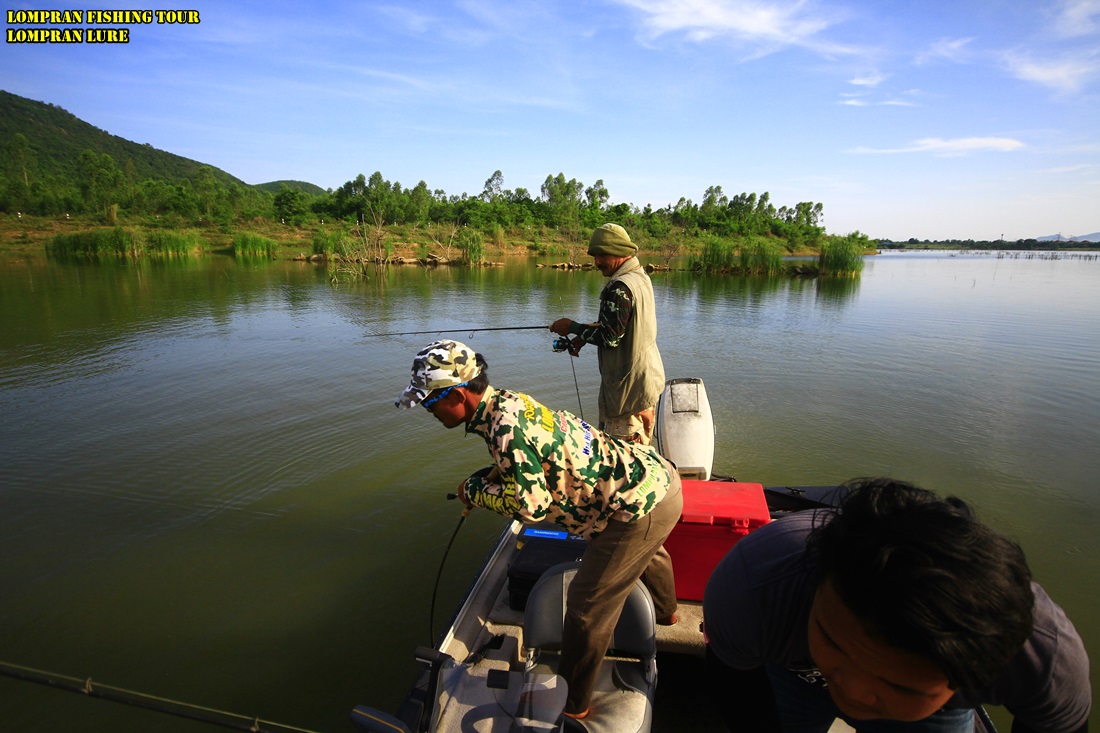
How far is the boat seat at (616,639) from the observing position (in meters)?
2.47

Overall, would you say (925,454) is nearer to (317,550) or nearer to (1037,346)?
(317,550)

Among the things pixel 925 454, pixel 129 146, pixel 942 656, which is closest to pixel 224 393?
pixel 942 656

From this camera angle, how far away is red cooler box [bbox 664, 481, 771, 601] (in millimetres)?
2955

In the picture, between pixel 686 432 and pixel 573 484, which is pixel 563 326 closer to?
pixel 686 432

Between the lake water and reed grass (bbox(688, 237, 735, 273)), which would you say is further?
reed grass (bbox(688, 237, 735, 273))

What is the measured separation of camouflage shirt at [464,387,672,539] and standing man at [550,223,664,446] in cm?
167

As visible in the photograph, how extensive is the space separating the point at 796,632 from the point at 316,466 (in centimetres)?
569

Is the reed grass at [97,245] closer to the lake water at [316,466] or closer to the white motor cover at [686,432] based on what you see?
the lake water at [316,466]

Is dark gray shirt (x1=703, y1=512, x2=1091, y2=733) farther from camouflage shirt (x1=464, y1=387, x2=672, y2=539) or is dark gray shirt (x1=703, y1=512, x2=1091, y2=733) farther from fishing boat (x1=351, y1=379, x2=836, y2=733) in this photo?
fishing boat (x1=351, y1=379, x2=836, y2=733)

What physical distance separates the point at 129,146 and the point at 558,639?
195 metres

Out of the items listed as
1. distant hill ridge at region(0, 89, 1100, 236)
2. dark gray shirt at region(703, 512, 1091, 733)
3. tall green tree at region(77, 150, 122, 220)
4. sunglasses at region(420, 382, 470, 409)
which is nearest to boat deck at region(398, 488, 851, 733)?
sunglasses at region(420, 382, 470, 409)

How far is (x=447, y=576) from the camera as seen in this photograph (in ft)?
13.9

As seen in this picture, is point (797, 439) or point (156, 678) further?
point (797, 439)

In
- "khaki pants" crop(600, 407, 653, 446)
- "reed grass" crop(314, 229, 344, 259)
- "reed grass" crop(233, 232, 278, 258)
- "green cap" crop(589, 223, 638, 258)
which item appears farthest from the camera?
"reed grass" crop(233, 232, 278, 258)
